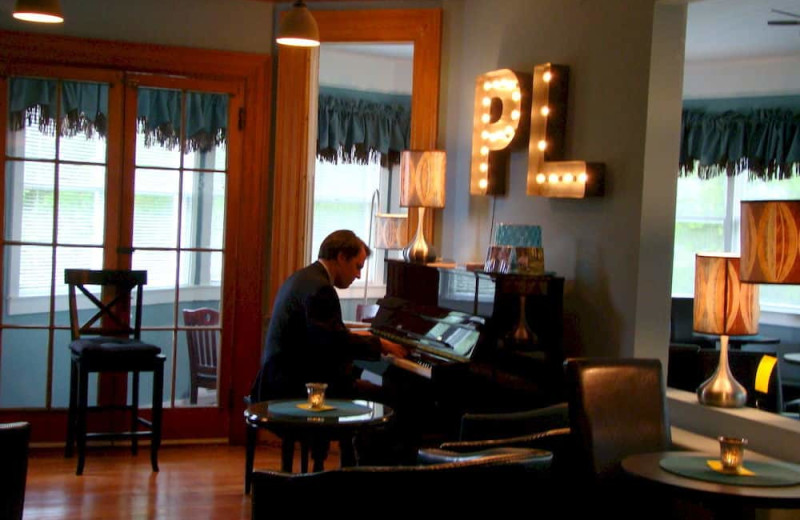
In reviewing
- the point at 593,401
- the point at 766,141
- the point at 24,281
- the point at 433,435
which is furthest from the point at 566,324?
the point at 766,141

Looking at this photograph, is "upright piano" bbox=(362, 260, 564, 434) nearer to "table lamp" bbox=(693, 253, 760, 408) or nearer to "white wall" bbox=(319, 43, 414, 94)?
"table lamp" bbox=(693, 253, 760, 408)

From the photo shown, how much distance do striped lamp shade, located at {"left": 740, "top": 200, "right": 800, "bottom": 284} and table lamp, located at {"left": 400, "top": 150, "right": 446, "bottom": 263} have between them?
230 cm

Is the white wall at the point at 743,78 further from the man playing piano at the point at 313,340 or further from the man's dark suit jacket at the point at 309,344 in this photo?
the man's dark suit jacket at the point at 309,344

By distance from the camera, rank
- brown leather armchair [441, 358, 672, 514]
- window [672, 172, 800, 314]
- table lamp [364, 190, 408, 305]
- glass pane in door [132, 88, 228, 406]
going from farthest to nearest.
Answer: window [672, 172, 800, 314], table lamp [364, 190, 408, 305], glass pane in door [132, 88, 228, 406], brown leather armchair [441, 358, 672, 514]

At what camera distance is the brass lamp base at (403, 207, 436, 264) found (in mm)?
5723

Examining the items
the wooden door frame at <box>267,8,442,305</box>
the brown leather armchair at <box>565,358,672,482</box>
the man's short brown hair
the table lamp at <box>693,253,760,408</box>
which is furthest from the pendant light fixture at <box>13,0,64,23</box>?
the table lamp at <box>693,253,760,408</box>

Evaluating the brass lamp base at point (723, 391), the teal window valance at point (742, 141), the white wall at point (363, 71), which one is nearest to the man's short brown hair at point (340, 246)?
the brass lamp base at point (723, 391)

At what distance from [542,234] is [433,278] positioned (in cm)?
70

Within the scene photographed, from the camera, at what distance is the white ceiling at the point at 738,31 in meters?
6.50

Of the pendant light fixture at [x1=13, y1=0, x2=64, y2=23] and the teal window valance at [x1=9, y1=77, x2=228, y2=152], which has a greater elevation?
the pendant light fixture at [x1=13, y1=0, x2=64, y2=23]

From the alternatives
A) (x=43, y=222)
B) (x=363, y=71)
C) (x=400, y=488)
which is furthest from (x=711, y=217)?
(x=400, y=488)

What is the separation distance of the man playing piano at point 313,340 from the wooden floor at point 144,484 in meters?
0.75

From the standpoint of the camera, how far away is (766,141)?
332 inches

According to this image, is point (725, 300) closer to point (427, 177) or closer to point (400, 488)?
point (427, 177)
